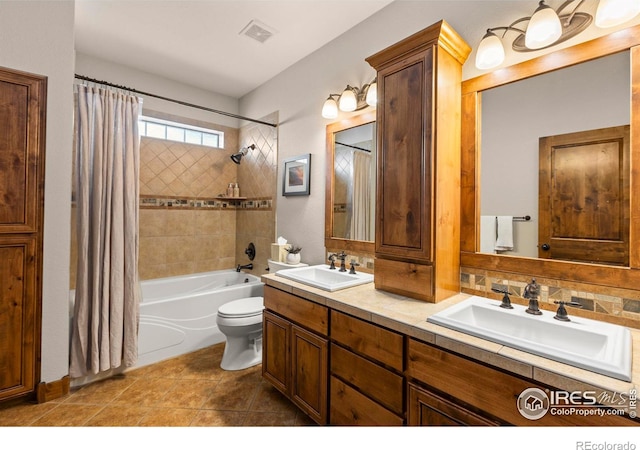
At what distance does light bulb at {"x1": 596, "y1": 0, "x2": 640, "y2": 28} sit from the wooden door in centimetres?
42

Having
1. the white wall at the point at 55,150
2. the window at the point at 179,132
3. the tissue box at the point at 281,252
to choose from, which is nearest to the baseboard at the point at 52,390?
the white wall at the point at 55,150

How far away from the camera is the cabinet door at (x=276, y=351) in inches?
71.4

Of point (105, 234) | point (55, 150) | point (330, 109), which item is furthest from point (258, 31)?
point (105, 234)

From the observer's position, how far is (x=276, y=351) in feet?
6.24

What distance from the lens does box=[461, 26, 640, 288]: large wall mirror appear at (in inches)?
47.8

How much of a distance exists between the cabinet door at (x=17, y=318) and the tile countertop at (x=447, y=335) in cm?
154

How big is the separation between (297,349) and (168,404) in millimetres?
964

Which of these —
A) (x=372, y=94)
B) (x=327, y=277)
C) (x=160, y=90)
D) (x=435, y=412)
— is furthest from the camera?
(x=160, y=90)

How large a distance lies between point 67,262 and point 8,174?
24.2 inches

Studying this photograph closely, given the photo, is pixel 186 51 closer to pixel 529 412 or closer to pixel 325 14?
pixel 325 14

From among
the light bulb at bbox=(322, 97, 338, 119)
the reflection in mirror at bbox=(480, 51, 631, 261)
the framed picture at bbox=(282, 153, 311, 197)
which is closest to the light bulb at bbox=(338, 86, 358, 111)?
the light bulb at bbox=(322, 97, 338, 119)

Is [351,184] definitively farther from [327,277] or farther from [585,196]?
[585,196]

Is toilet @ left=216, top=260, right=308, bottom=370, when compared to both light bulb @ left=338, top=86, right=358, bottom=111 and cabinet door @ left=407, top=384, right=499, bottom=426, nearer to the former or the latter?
cabinet door @ left=407, top=384, right=499, bottom=426

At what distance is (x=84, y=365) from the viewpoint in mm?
2061
